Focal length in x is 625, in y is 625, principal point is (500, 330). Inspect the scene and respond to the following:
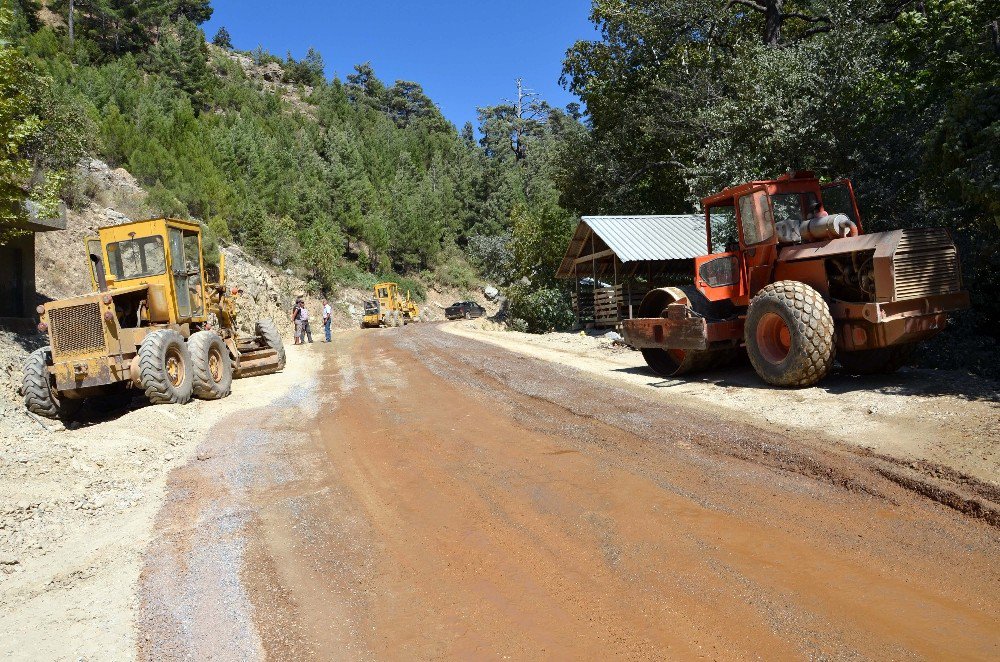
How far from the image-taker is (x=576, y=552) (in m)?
3.98

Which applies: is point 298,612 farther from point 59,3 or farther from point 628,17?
point 59,3

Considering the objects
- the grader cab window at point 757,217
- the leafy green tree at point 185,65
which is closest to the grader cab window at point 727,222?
the grader cab window at point 757,217

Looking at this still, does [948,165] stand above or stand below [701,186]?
below

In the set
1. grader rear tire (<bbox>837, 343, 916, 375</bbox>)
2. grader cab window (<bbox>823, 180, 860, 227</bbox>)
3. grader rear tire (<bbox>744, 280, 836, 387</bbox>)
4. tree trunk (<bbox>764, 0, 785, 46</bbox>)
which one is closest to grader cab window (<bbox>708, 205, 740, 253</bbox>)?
grader cab window (<bbox>823, 180, 860, 227</bbox>)

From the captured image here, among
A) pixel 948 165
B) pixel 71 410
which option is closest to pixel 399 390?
pixel 71 410

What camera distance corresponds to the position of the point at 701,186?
18094mm

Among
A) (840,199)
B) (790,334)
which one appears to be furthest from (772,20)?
(790,334)

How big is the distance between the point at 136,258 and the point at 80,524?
787 cm

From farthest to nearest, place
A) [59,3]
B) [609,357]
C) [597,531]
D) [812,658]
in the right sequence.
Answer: [59,3], [609,357], [597,531], [812,658]

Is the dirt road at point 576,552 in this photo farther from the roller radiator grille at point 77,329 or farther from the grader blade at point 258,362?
the grader blade at point 258,362

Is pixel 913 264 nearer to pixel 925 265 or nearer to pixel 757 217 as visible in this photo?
pixel 925 265

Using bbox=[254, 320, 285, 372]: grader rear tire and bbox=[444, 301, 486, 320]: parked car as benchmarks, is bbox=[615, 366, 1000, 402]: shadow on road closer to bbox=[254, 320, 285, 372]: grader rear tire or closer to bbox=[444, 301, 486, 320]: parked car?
bbox=[254, 320, 285, 372]: grader rear tire

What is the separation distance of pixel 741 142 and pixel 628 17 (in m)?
9.63

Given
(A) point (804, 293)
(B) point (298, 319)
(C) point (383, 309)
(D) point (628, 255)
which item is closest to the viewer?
(A) point (804, 293)
